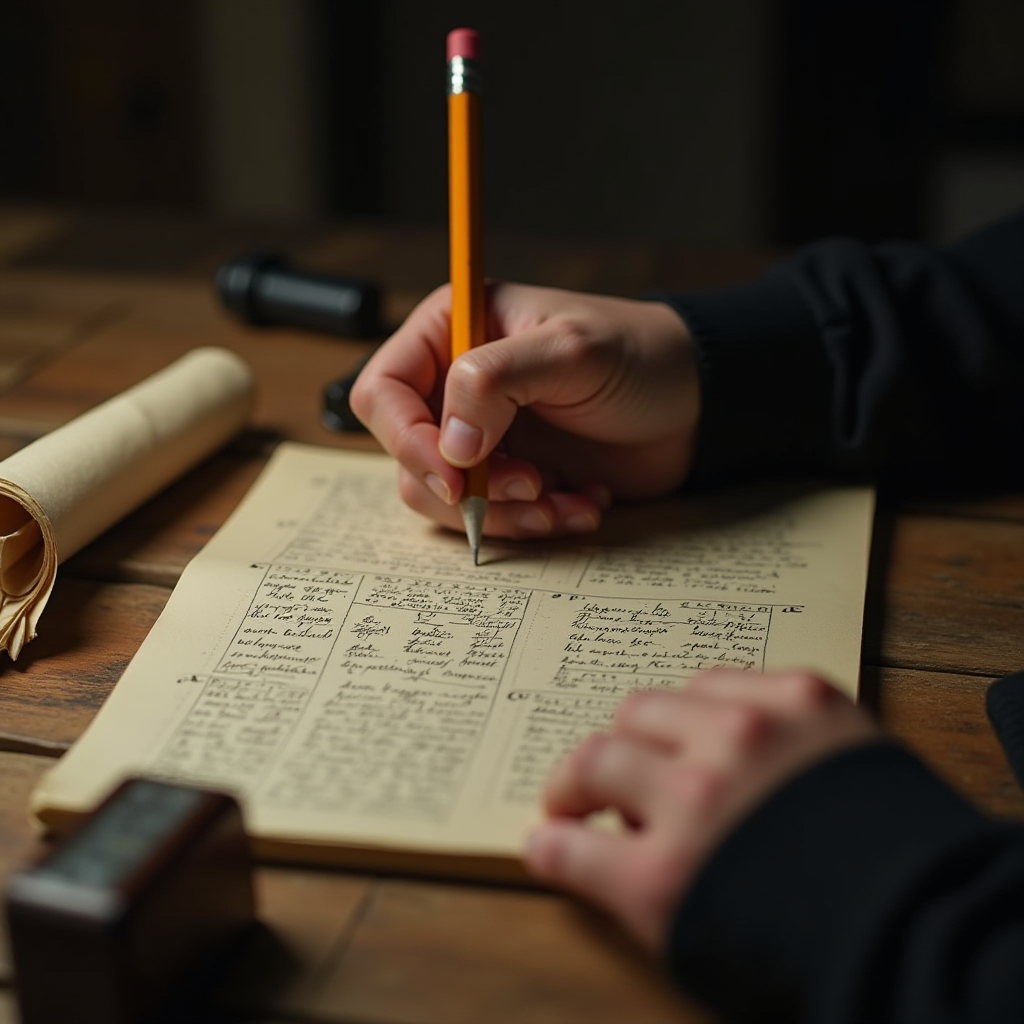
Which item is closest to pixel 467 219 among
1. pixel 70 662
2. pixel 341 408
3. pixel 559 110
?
pixel 341 408

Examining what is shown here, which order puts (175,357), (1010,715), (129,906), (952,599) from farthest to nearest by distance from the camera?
(175,357) → (952,599) → (1010,715) → (129,906)

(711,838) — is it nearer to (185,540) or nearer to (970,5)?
(185,540)

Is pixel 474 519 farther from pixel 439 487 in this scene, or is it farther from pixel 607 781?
pixel 607 781

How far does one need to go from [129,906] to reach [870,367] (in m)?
0.62

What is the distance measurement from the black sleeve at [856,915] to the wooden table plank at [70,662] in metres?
0.31

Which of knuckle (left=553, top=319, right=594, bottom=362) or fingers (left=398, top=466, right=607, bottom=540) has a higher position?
knuckle (left=553, top=319, right=594, bottom=362)

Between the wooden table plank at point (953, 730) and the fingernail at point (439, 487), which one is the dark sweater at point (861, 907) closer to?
the wooden table plank at point (953, 730)

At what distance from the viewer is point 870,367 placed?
2.76 ft

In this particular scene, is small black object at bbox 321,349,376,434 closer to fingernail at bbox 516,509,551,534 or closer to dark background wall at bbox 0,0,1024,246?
fingernail at bbox 516,509,551,534

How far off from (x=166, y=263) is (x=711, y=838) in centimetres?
106

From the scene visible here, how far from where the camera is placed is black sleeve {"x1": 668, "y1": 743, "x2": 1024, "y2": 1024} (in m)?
0.40

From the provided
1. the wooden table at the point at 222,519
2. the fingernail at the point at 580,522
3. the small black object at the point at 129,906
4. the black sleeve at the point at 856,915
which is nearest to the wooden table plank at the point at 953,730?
the wooden table at the point at 222,519

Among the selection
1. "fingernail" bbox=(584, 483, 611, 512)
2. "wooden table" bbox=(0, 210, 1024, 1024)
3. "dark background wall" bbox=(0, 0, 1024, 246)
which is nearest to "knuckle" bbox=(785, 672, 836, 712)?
"wooden table" bbox=(0, 210, 1024, 1024)

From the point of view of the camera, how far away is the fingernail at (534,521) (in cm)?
74
